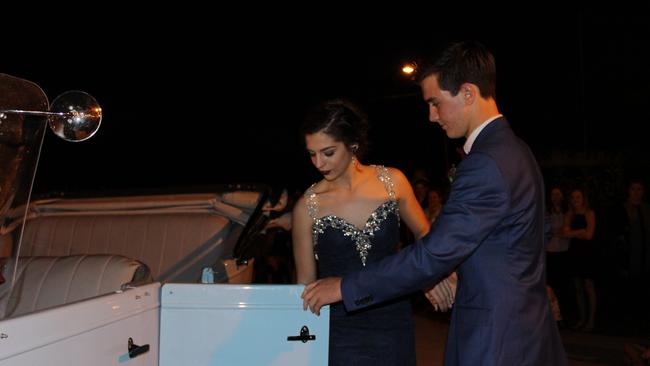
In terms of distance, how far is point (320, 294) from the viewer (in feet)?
7.04

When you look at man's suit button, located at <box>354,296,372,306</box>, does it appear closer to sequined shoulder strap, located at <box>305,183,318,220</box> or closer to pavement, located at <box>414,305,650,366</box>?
sequined shoulder strap, located at <box>305,183,318,220</box>

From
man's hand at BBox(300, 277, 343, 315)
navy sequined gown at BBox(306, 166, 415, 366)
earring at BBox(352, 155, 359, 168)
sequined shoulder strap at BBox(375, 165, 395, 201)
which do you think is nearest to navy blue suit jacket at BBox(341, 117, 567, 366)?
man's hand at BBox(300, 277, 343, 315)

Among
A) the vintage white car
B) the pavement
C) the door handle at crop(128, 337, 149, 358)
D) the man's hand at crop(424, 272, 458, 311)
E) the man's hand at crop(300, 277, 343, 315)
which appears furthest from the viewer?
the pavement

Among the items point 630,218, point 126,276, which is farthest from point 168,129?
point 126,276

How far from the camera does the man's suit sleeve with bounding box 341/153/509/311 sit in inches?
72.1

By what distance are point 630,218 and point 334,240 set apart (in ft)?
19.4

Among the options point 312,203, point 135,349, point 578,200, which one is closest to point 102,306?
point 135,349

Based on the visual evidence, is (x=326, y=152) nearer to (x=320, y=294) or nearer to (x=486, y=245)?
(x=320, y=294)

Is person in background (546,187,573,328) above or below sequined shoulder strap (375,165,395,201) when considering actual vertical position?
above

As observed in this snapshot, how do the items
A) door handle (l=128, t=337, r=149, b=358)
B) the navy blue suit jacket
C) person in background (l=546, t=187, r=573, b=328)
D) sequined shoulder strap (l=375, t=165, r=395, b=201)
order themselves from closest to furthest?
1. the navy blue suit jacket
2. door handle (l=128, t=337, r=149, b=358)
3. sequined shoulder strap (l=375, t=165, r=395, b=201)
4. person in background (l=546, t=187, r=573, b=328)

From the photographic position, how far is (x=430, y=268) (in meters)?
1.94

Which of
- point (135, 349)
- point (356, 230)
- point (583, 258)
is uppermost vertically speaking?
point (583, 258)

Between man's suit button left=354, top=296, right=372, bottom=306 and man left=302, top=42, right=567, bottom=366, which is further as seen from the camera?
man's suit button left=354, top=296, right=372, bottom=306

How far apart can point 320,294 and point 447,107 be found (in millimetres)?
771
